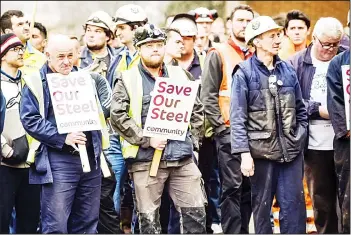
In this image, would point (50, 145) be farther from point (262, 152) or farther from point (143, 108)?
point (262, 152)

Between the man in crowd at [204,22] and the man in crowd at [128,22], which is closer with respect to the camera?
the man in crowd at [128,22]

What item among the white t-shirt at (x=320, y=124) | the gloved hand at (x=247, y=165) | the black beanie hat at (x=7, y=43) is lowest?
the gloved hand at (x=247, y=165)

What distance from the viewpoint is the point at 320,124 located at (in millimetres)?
10039

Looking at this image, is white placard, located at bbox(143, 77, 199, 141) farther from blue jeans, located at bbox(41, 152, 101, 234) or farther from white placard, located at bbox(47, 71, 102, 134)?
blue jeans, located at bbox(41, 152, 101, 234)

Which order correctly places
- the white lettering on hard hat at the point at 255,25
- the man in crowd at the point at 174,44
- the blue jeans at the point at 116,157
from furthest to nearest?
the man in crowd at the point at 174,44
the blue jeans at the point at 116,157
the white lettering on hard hat at the point at 255,25

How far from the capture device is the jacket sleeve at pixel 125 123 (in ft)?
30.1

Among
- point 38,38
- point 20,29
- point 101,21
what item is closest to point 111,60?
point 101,21

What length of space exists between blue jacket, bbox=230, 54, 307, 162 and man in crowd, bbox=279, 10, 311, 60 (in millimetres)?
2162

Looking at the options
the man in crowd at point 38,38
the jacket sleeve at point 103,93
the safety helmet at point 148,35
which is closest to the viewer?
the safety helmet at point 148,35

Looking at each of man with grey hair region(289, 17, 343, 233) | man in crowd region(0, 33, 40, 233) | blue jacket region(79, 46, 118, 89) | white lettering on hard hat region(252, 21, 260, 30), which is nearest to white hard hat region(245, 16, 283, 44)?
white lettering on hard hat region(252, 21, 260, 30)

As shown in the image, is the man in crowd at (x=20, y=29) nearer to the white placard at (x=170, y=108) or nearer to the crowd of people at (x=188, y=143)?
the crowd of people at (x=188, y=143)

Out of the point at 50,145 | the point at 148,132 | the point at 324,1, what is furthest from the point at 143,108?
the point at 324,1

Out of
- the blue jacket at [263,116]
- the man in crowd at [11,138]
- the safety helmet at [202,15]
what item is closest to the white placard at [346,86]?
the blue jacket at [263,116]

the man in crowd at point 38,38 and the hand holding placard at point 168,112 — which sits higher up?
the man in crowd at point 38,38
